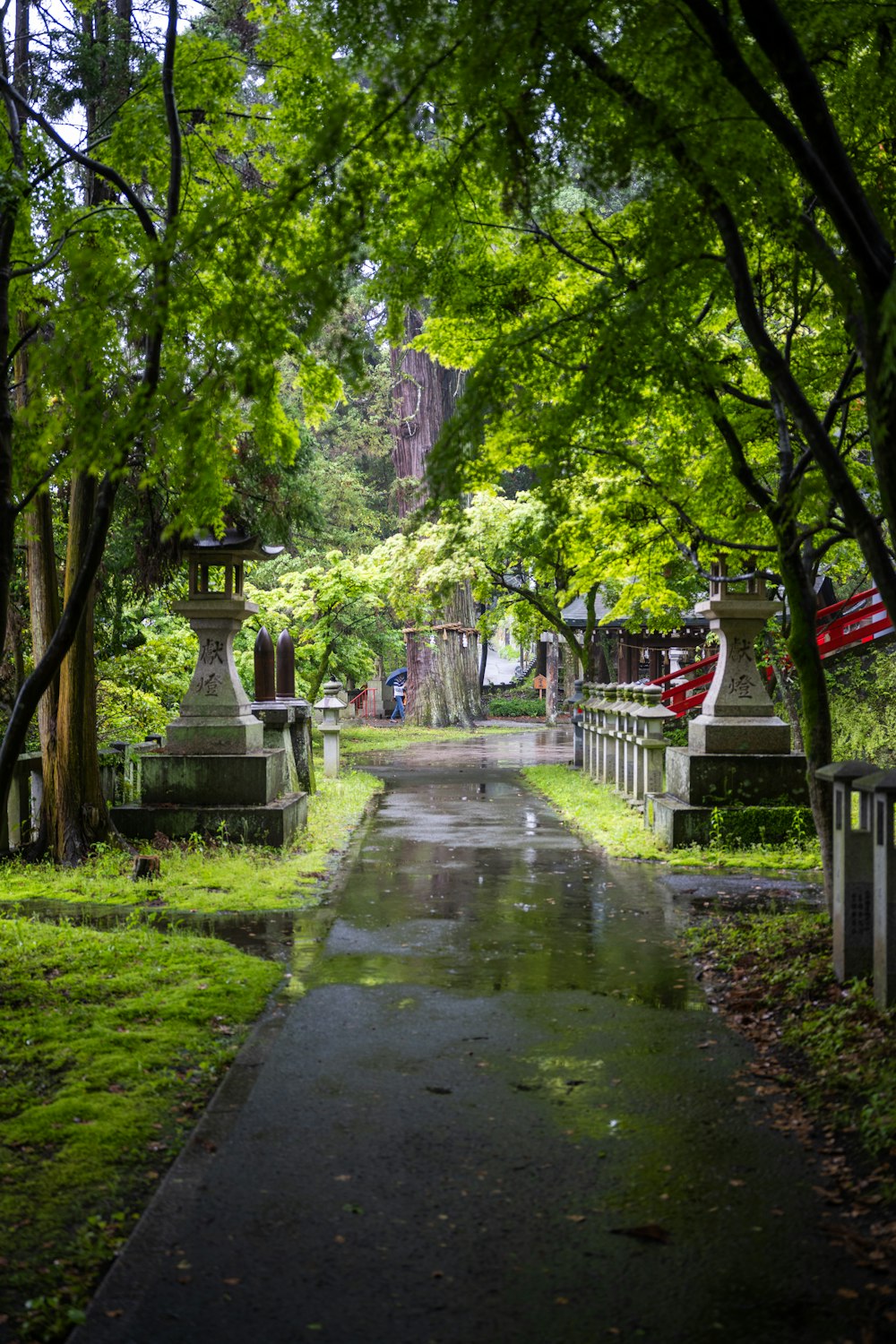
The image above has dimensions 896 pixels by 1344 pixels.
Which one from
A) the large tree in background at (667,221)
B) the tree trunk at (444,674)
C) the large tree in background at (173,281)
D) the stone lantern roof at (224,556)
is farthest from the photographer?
the tree trunk at (444,674)

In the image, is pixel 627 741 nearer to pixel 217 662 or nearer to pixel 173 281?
pixel 217 662

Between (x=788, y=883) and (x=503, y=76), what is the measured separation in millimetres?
7187

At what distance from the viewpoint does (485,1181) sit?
403 cm

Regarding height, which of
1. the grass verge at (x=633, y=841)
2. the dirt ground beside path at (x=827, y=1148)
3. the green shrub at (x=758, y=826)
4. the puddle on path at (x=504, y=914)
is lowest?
the puddle on path at (x=504, y=914)

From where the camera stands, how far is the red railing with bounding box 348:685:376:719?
4559 centimetres

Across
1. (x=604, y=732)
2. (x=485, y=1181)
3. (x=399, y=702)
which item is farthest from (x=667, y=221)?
(x=399, y=702)

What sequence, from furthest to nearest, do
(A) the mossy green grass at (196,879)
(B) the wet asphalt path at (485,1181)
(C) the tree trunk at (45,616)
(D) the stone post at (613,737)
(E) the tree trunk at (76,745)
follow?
(D) the stone post at (613,737) → (E) the tree trunk at (76,745) → (C) the tree trunk at (45,616) → (A) the mossy green grass at (196,879) → (B) the wet asphalt path at (485,1181)

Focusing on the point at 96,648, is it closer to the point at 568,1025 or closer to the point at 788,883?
the point at 788,883

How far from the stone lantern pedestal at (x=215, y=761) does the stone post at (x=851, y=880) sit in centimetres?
661

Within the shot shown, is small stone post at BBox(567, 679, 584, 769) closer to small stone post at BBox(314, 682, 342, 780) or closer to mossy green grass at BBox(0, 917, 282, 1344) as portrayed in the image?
small stone post at BBox(314, 682, 342, 780)

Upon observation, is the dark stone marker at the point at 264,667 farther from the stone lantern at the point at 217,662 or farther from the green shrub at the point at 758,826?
the green shrub at the point at 758,826

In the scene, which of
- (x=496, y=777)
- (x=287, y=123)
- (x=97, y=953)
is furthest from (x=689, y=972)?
(x=496, y=777)

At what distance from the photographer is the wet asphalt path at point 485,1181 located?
316cm

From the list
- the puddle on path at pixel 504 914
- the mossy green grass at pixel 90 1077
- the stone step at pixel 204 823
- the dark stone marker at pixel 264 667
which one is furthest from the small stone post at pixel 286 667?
the mossy green grass at pixel 90 1077
